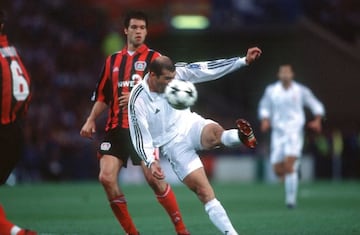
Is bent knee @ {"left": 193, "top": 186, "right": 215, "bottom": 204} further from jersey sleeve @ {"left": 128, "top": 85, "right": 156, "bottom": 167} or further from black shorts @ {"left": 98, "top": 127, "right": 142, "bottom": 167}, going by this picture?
black shorts @ {"left": 98, "top": 127, "right": 142, "bottom": 167}

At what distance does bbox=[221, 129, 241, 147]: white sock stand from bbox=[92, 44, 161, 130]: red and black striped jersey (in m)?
1.59

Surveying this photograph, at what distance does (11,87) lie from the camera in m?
8.39

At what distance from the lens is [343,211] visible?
14.1 metres

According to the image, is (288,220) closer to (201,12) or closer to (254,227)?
(254,227)

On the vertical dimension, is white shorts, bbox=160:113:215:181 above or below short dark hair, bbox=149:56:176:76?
below

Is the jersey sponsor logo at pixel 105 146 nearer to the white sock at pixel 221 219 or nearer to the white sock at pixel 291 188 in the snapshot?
the white sock at pixel 221 219

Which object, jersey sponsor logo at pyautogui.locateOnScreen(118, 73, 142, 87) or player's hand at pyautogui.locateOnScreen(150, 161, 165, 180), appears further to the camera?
jersey sponsor logo at pyautogui.locateOnScreen(118, 73, 142, 87)

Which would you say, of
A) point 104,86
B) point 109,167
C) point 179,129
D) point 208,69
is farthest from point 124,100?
point 208,69

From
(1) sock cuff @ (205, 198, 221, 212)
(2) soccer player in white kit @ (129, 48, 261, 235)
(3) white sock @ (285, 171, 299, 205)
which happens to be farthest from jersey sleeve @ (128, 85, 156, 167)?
(3) white sock @ (285, 171, 299, 205)

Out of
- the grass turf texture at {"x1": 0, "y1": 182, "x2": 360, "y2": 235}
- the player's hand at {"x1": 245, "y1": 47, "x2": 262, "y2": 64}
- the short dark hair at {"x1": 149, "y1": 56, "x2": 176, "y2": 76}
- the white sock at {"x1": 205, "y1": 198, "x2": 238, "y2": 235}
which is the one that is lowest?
the grass turf texture at {"x1": 0, "y1": 182, "x2": 360, "y2": 235}

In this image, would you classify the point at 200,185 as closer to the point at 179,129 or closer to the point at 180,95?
the point at 179,129

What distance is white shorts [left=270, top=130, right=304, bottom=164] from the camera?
1608 centimetres

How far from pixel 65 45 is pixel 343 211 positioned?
16.0 meters

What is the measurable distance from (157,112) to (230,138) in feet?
3.13
